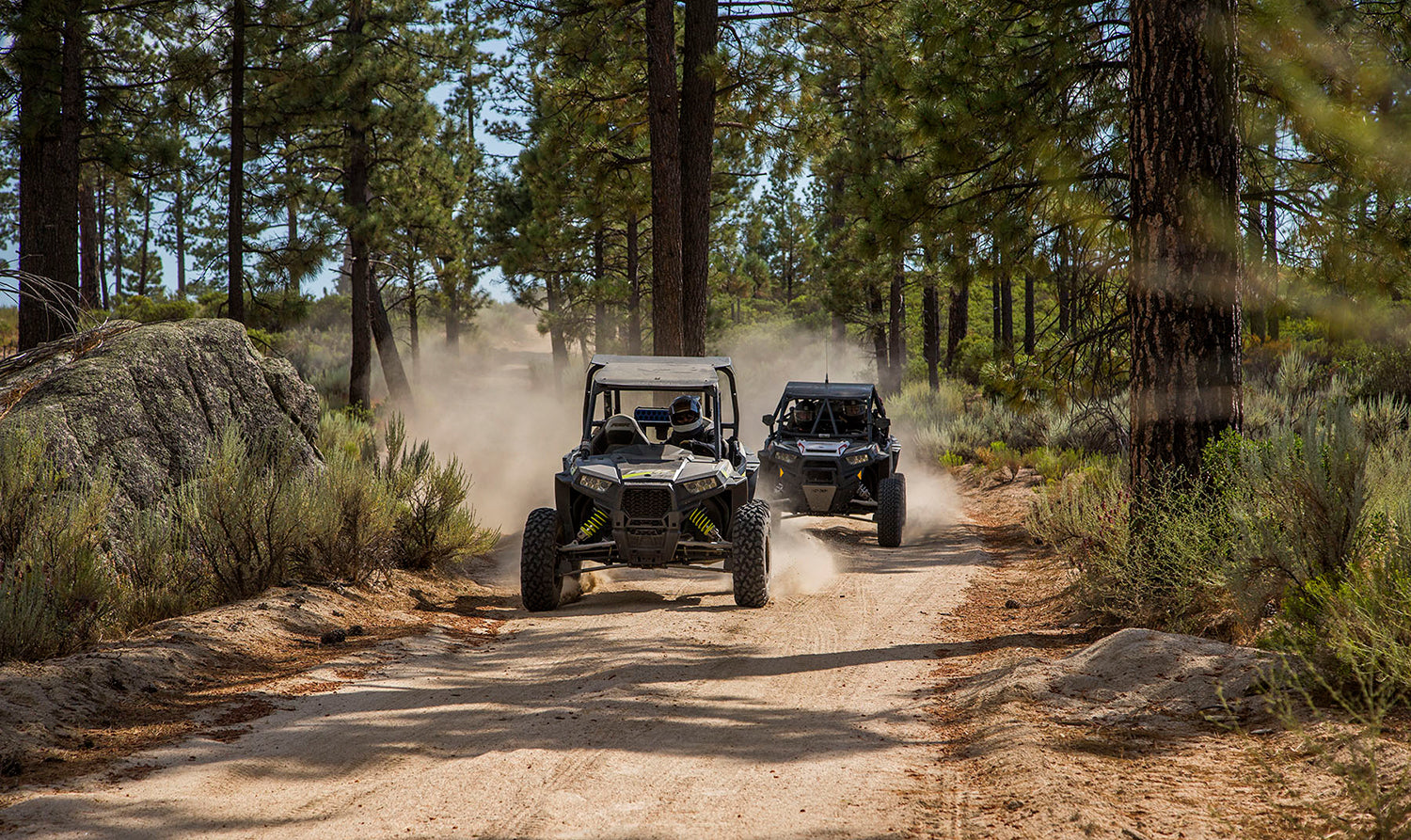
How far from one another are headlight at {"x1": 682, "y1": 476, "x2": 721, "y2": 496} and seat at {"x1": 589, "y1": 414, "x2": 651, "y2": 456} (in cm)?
100

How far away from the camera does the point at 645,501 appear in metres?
8.38

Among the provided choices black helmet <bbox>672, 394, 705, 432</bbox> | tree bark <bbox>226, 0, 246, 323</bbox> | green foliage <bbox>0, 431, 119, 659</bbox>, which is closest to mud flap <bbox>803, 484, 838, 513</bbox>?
black helmet <bbox>672, 394, 705, 432</bbox>

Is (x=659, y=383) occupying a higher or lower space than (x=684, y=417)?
higher

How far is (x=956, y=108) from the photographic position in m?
10.4

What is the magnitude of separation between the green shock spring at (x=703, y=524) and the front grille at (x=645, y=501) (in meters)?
0.33

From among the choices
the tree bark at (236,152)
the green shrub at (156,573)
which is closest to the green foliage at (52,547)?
the green shrub at (156,573)

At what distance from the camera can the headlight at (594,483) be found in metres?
8.47

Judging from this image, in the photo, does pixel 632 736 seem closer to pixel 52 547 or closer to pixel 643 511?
pixel 643 511

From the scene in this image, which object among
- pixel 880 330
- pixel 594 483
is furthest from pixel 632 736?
pixel 880 330

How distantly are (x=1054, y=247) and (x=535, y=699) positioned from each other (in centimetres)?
751

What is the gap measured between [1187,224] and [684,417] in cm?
472

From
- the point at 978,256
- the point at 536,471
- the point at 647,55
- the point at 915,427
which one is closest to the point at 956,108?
the point at 978,256

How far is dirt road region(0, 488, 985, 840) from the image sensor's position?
12.1 feet

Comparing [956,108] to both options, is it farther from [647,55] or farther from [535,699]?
[535,699]
